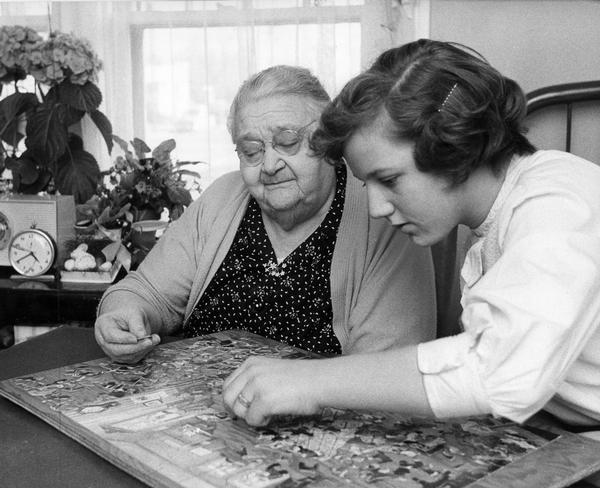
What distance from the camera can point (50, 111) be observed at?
2482 millimetres

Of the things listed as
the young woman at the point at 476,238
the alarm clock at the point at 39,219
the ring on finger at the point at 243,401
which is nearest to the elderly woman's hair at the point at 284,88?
the young woman at the point at 476,238

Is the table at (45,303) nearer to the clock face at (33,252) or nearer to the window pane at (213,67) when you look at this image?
the clock face at (33,252)

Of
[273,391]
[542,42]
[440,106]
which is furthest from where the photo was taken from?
[542,42]

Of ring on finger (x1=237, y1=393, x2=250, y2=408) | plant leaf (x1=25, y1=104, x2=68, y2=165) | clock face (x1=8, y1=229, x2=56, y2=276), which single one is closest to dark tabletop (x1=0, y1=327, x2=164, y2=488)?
ring on finger (x1=237, y1=393, x2=250, y2=408)

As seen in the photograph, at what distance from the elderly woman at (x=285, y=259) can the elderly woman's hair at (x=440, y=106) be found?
423 mm

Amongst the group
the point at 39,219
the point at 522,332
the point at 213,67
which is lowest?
the point at 39,219

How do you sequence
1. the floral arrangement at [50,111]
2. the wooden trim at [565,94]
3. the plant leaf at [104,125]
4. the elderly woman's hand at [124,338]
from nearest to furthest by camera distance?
the elderly woman's hand at [124,338] → the wooden trim at [565,94] → the floral arrangement at [50,111] → the plant leaf at [104,125]

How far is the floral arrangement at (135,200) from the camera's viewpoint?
7.54ft

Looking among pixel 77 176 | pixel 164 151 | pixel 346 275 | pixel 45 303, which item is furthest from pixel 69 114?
pixel 346 275

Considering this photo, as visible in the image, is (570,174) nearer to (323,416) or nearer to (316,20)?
(323,416)

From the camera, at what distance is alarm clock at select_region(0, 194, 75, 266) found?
228 centimetres

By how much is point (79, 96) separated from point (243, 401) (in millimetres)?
1852

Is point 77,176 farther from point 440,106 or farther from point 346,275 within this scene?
point 440,106

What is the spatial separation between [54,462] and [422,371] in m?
0.44
